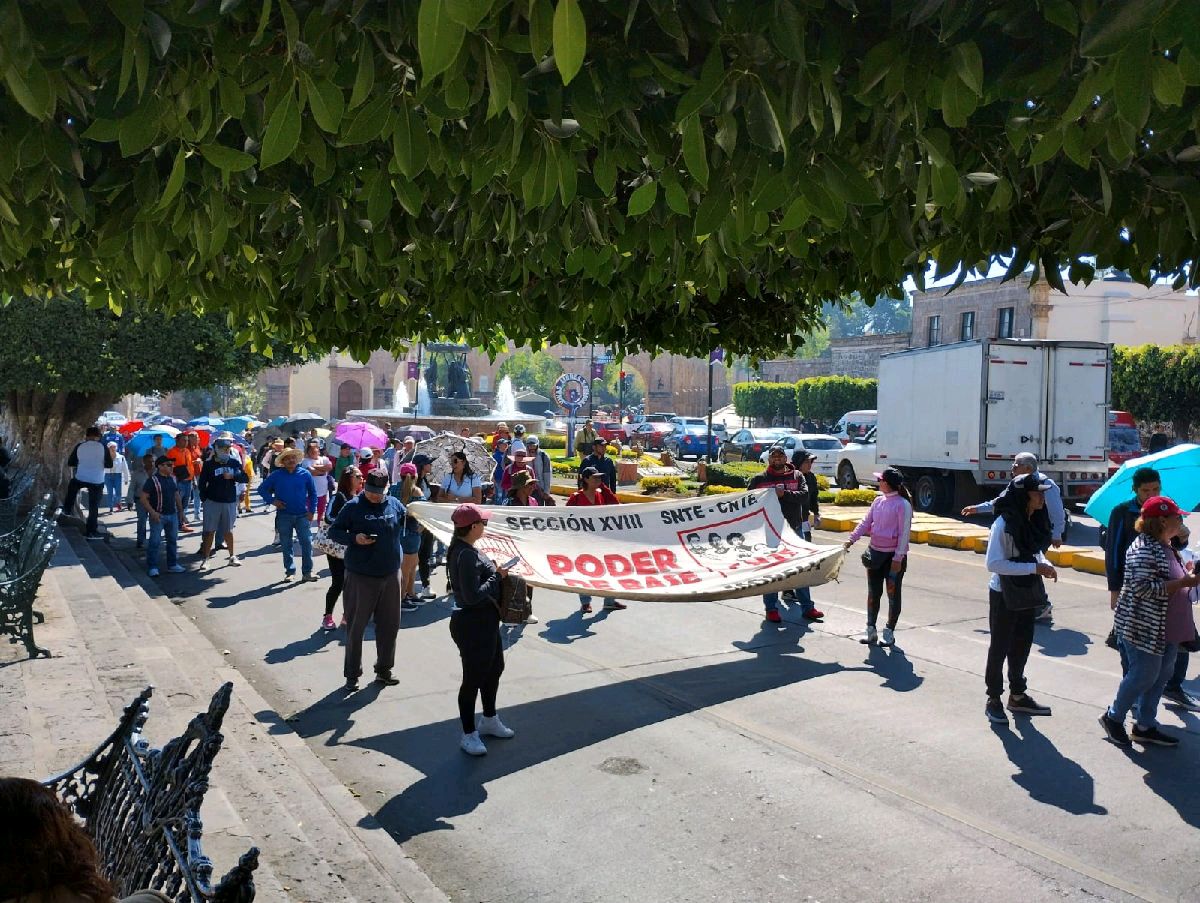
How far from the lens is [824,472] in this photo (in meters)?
31.4

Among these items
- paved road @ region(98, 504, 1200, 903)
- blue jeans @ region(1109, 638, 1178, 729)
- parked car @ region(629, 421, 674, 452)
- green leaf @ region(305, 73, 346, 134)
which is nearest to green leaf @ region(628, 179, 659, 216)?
green leaf @ region(305, 73, 346, 134)

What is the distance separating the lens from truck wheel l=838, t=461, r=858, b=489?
3023 centimetres

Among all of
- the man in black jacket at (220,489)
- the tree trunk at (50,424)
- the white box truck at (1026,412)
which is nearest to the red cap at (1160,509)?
the man in black jacket at (220,489)

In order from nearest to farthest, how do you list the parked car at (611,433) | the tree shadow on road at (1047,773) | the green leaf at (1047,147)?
the green leaf at (1047,147) < the tree shadow on road at (1047,773) < the parked car at (611,433)

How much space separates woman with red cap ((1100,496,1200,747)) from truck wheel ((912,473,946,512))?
17.0m

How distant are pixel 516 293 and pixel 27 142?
11.5 feet

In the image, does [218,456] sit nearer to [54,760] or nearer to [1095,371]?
[54,760]

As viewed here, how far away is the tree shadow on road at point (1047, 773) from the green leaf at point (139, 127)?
5894mm

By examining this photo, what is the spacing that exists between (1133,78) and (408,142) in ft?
5.90

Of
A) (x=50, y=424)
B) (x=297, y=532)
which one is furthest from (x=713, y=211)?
(x=50, y=424)

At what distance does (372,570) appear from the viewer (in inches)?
340

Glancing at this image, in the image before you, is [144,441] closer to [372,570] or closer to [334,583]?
[334,583]

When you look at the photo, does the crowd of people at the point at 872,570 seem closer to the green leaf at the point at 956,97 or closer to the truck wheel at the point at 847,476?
the green leaf at the point at 956,97

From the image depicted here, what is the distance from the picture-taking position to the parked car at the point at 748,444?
39.1 m
